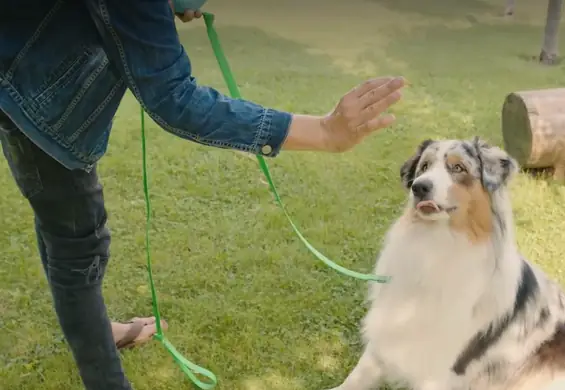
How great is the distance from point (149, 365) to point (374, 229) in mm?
1480

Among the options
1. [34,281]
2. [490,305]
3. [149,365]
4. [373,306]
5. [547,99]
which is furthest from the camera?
[547,99]

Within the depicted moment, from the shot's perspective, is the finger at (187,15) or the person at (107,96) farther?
the finger at (187,15)

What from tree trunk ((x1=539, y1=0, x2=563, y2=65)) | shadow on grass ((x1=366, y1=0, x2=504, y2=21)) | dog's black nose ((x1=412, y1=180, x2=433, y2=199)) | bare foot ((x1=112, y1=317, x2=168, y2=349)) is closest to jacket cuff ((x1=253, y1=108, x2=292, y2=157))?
dog's black nose ((x1=412, y1=180, x2=433, y2=199))

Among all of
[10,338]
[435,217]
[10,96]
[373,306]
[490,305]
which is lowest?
[10,338]

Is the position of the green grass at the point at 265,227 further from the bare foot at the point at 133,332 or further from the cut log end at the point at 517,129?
the cut log end at the point at 517,129

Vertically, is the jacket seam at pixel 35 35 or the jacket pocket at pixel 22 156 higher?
the jacket seam at pixel 35 35

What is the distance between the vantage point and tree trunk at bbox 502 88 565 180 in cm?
399

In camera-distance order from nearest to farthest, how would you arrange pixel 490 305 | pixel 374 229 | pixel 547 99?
pixel 490 305
pixel 374 229
pixel 547 99

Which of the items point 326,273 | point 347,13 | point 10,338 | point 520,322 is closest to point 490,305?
point 520,322

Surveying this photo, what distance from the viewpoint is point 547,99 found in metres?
4.07

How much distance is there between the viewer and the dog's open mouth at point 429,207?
220cm

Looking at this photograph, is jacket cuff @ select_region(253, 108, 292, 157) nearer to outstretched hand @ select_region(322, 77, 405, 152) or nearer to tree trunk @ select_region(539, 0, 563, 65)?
outstretched hand @ select_region(322, 77, 405, 152)

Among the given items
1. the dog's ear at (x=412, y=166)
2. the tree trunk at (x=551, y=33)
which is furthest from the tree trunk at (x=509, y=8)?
the dog's ear at (x=412, y=166)

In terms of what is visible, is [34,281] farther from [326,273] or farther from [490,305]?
[490,305]
